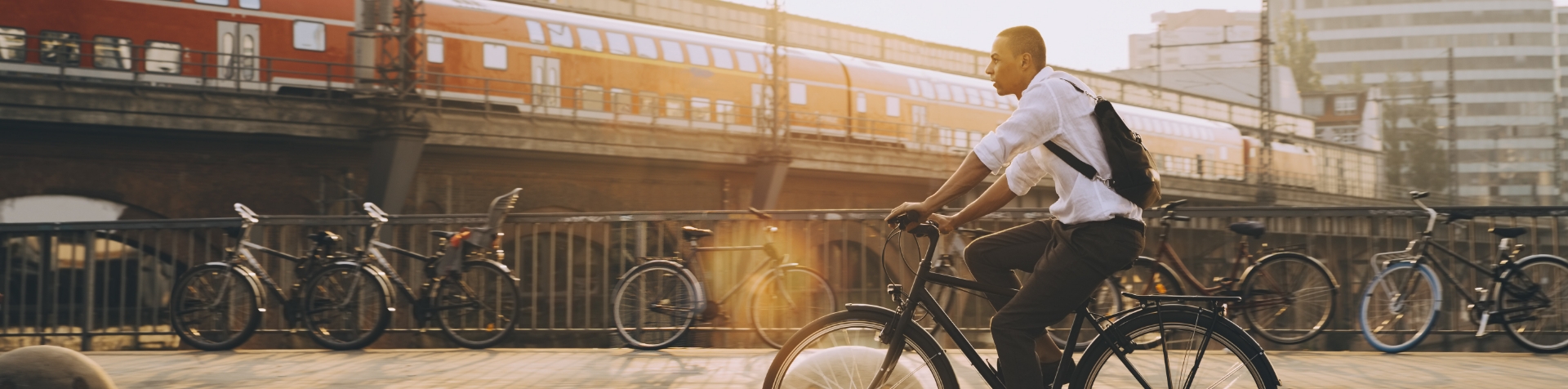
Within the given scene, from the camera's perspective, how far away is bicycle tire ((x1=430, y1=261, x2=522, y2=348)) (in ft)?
27.7

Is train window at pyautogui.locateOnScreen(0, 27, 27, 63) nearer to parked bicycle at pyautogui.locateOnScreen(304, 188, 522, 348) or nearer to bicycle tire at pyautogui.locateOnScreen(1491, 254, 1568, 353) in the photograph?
parked bicycle at pyautogui.locateOnScreen(304, 188, 522, 348)

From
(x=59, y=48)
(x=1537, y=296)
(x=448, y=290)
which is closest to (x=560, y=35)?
(x=59, y=48)

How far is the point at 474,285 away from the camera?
8.62 meters

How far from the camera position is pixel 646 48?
29250 millimetres

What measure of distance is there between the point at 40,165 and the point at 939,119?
82.4 feet

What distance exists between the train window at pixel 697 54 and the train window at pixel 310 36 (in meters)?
9.12

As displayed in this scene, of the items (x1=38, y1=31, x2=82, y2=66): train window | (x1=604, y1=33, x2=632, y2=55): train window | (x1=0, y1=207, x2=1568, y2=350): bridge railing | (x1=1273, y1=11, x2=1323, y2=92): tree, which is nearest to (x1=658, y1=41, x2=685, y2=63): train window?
(x1=604, y1=33, x2=632, y2=55): train window

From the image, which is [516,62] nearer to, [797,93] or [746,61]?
[746,61]

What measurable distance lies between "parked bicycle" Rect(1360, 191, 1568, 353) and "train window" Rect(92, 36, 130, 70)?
20.4 meters

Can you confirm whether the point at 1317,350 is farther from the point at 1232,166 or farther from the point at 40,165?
the point at 1232,166

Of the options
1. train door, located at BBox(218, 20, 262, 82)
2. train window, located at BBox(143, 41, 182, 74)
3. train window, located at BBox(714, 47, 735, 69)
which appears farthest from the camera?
train window, located at BBox(714, 47, 735, 69)

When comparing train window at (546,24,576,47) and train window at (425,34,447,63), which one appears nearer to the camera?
train window at (425,34,447,63)

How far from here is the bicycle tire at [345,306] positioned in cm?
837

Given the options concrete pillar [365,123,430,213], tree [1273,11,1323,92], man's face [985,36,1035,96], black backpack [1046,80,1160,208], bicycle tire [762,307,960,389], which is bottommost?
bicycle tire [762,307,960,389]
